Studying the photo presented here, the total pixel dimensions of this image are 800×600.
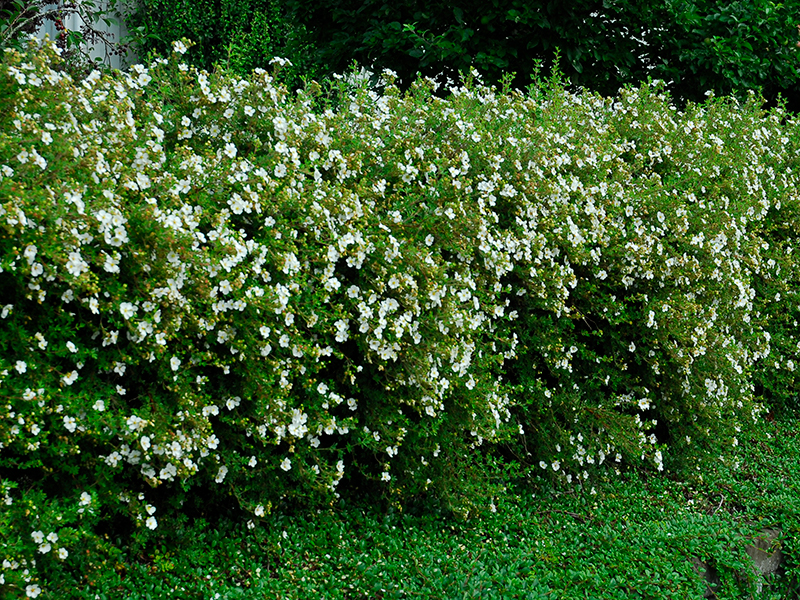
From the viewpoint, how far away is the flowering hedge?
2682mm

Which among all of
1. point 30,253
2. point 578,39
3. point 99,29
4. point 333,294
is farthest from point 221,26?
point 30,253

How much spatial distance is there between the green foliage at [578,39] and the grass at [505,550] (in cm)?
331

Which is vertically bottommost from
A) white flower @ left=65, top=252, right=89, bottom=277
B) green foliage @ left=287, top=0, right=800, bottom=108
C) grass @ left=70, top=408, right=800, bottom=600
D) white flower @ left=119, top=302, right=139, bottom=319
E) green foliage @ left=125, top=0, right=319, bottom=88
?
grass @ left=70, top=408, right=800, bottom=600

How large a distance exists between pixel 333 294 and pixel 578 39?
4.30m

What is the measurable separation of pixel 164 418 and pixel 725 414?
352cm

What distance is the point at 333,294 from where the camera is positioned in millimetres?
3412

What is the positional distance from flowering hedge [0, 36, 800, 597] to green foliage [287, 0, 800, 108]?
1695 mm

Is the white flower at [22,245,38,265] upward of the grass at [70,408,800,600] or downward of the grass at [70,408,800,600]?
upward

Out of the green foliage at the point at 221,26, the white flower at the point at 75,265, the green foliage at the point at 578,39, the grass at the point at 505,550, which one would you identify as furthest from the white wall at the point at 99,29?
the grass at the point at 505,550

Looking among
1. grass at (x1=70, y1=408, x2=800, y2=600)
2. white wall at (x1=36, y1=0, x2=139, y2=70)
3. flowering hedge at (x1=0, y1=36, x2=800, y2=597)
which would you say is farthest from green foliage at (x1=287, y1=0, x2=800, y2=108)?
grass at (x1=70, y1=408, x2=800, y2=600)

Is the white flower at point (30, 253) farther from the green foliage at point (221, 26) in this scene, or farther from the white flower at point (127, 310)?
the green foliage at point (221, 26)

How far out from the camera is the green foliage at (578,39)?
6738mm

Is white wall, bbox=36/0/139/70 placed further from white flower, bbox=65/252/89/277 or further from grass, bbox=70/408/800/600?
grass, bbox=70/408/800/600

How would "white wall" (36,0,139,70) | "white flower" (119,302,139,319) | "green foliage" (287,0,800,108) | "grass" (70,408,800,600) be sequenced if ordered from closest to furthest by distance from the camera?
1. "white flower" (119,302,139,319)
2. "grass" (70,408,800,600)
3. "green foliage" (287,0,800,108)
4. "white wall" (36,0,139,70)
